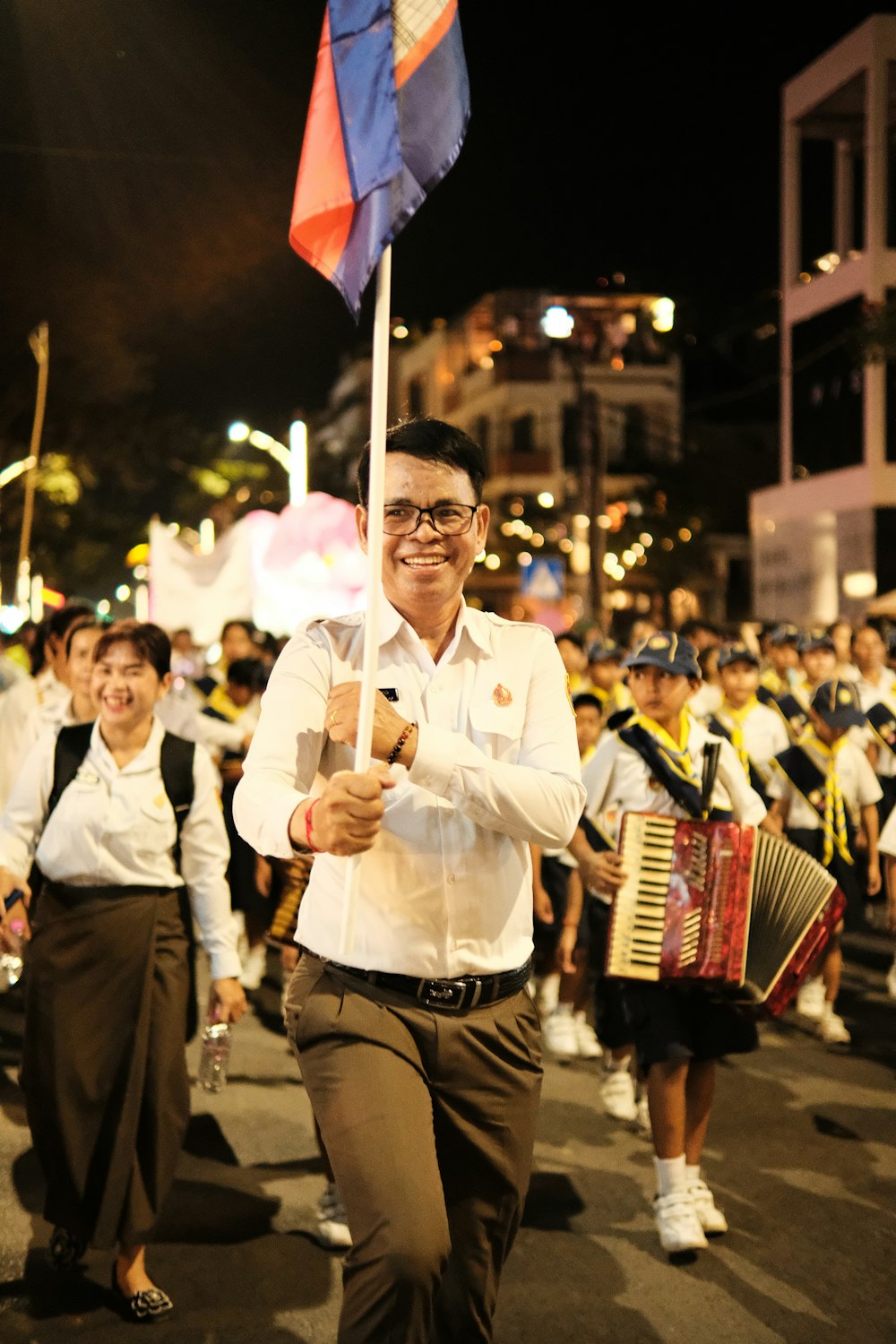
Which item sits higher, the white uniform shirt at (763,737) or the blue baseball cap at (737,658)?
the blue baseball cap at (737,658)

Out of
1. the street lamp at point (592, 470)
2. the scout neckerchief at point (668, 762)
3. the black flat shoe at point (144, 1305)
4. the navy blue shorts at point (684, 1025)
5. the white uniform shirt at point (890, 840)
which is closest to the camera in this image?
the black flat shoe at point (144, 1305)

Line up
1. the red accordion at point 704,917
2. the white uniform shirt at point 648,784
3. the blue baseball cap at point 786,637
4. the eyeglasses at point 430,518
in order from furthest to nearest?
the blue baseball cap at point 786,637 → the white uniform shirt at point 648,784 → the red accordion at point 704,917 → the eyeglasses at point 430,518

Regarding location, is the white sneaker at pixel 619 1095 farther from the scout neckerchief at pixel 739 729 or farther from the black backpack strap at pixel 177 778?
the black backpack strap at pixel 177 778

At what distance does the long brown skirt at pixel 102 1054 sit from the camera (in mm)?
5152

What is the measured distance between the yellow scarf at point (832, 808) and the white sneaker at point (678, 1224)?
3.89 meters

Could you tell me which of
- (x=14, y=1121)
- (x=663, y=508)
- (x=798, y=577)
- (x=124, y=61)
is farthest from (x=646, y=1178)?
(x=663, y=508)

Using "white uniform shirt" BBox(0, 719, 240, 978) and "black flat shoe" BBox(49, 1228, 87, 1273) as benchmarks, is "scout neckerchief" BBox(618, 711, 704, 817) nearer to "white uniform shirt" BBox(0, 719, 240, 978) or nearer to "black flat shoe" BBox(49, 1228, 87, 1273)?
"white uniform shirt" BBox(0, 719, 240, 978)

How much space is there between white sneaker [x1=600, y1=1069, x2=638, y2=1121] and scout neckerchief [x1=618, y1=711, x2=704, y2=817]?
201cm

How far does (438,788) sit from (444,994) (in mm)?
539

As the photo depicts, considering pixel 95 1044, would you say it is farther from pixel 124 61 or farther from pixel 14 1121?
pixel 124 61

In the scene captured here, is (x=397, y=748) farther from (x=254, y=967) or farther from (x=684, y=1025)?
(x=254, y=967)

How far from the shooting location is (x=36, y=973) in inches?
209

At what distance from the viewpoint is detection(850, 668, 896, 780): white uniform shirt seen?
11789 millimetres

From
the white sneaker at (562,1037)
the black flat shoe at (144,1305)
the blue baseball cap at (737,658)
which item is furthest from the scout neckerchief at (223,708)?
the black flat shoe at (144,1305)
